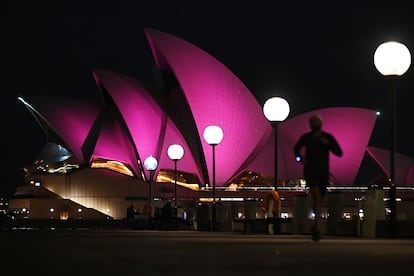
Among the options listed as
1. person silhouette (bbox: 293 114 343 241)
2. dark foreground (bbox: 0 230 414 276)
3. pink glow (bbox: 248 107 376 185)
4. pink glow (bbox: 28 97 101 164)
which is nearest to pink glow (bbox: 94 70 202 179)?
pink glow (bbox: 28 97 101 164)

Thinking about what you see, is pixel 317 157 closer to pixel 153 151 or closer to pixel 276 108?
pixel 276 108

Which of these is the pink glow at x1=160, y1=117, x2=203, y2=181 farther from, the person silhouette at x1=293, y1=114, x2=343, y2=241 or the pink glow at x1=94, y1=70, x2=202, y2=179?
the person silhouette at x1=293, y1=114, x2=343, y2=241

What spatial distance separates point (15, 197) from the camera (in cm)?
5956

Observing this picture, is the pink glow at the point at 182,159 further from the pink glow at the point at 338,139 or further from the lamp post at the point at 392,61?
the lamp post at the point at 392,61

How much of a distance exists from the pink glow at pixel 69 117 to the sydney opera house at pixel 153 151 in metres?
0.07

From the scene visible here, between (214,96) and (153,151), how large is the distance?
8.80m

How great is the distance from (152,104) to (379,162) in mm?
20352

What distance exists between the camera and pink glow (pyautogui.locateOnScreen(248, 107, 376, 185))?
57.7m

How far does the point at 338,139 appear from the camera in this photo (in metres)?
57.8

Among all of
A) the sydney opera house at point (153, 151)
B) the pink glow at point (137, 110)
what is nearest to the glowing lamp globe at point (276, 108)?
the sydney opera house at point (153, 151)

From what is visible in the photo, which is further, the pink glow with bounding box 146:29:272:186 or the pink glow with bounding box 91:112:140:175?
the pink glow with bounding box 91:112:140:175

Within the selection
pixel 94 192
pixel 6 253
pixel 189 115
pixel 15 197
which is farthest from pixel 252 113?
pixel 6 253

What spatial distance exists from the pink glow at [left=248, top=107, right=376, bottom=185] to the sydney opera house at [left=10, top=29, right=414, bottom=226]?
0.23 ft

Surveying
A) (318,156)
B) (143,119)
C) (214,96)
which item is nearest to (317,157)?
(318,156)
